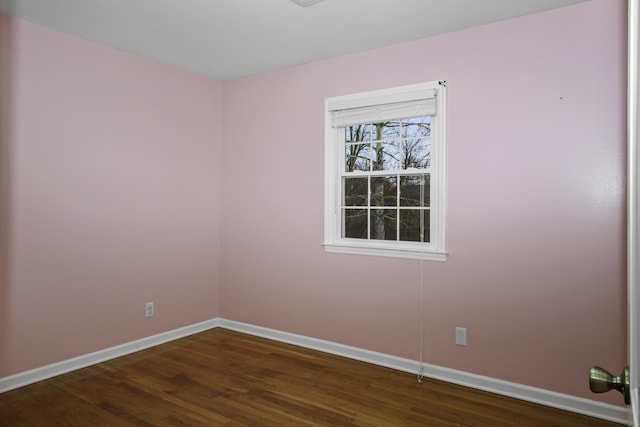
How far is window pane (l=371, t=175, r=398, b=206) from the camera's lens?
11.6 feet

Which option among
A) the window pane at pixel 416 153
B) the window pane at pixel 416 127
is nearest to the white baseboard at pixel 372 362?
the window pane at pixel 416 153

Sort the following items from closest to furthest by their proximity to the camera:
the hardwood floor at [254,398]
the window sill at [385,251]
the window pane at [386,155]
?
the hardwood floor at [254,398], the window sill at [385,251], the window pane at [386,155]

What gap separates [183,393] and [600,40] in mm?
3667

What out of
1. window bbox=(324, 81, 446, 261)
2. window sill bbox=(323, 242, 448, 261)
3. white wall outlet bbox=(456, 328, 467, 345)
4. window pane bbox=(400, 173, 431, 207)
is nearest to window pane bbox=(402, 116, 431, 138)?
window bbox=(324, 81, 446, 261)

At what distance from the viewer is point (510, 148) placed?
293cm

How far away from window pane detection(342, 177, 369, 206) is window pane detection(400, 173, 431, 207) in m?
0.36

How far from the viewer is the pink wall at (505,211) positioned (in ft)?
8.67

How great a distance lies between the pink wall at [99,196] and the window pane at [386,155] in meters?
1.86

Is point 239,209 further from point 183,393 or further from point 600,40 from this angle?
point 600,40

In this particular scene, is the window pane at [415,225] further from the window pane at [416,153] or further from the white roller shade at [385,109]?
the white roller shade at [385,109]

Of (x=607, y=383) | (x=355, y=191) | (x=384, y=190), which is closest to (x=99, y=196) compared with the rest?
(x=355, y=191)

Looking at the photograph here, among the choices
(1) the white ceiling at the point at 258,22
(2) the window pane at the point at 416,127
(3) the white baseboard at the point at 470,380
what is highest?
(1) the white ceiling at the point at 258,22

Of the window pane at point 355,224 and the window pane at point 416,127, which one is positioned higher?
the window pane at point 416,127

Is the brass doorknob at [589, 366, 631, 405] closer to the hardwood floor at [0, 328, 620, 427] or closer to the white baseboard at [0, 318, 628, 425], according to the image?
the hardwood floor at [0, 328, 620, 427]
